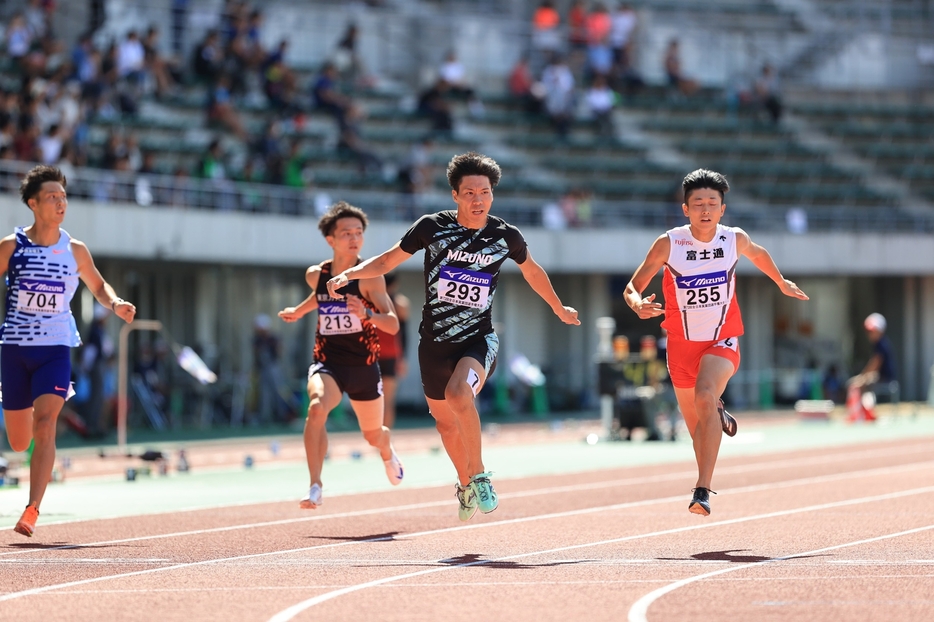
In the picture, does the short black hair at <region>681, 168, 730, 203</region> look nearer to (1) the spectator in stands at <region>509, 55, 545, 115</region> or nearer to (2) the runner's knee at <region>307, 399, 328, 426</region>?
(2) the runner's knee at <region>307, 399, 328, 426</region>

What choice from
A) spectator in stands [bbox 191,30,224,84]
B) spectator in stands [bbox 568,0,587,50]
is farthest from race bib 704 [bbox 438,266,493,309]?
spectator in stands [bbox 568,0,587,50]

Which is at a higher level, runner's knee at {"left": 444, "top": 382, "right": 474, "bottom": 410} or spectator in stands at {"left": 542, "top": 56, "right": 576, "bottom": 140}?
spectator in stands at {"left": 542, "top": 56, "right": 576, "bottom": 140}

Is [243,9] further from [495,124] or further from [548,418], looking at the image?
[548,418]

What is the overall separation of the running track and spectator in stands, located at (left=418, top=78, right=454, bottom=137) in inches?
714

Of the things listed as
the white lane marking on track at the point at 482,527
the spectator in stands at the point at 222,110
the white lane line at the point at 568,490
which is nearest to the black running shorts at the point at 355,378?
the white lane line at the point at 568,490

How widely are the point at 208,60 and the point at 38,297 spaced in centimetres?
2010

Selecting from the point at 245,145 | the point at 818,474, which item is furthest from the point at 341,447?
the point at 245,145

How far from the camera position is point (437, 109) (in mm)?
32719

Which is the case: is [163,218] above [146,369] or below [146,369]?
above

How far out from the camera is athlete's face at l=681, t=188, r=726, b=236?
9.61m

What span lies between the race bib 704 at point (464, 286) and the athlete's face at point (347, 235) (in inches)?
77.4

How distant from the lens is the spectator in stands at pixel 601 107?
35469 mm

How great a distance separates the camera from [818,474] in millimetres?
15375

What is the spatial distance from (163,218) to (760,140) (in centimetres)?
1713
